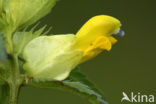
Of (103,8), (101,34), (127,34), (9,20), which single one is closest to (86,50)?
(101,34)

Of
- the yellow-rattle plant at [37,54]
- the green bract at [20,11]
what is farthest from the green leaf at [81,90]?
the green bract at [20,11]

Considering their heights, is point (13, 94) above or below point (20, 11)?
below

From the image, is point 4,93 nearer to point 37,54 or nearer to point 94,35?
point 37,54

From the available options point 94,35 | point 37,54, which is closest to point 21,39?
point 37,54

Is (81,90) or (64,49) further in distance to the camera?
(64,49)

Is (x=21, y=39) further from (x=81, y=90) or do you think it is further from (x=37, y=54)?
(x=81, y=90)
